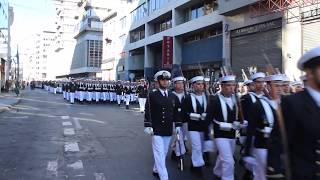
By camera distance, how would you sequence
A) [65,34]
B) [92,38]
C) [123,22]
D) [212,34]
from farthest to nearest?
[65,34] < [92,38] < [123,22] < [212,34]

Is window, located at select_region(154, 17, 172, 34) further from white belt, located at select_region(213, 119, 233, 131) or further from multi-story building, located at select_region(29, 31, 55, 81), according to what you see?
multi-story building, located at select_region(29, 31, 55, 81)

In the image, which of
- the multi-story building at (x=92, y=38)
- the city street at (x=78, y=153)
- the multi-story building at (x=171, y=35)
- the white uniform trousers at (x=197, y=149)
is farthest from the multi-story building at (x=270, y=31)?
the multi-story building at (x=92, y=38)

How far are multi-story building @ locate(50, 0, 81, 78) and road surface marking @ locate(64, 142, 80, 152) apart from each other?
120106 millimetres

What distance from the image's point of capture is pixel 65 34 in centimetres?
13888

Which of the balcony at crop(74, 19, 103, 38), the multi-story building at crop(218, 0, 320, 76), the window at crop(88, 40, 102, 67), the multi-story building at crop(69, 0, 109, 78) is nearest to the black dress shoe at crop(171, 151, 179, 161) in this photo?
the multi-story building at crop(218, 0, 320, 76)

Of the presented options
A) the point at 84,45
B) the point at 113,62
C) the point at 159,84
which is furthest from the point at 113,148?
the point at 84,45

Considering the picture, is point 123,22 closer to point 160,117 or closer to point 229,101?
point 160,117

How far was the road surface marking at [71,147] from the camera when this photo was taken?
37.2ft

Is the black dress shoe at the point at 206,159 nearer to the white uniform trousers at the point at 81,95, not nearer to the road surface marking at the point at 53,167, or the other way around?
the road surface marking at the point at 53,167

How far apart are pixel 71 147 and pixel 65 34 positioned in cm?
13093

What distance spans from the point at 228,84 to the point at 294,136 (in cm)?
448

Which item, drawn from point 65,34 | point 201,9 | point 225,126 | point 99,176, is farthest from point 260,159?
point 65,34

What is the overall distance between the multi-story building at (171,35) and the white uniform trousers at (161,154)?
2115 cm

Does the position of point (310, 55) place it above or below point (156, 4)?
below
